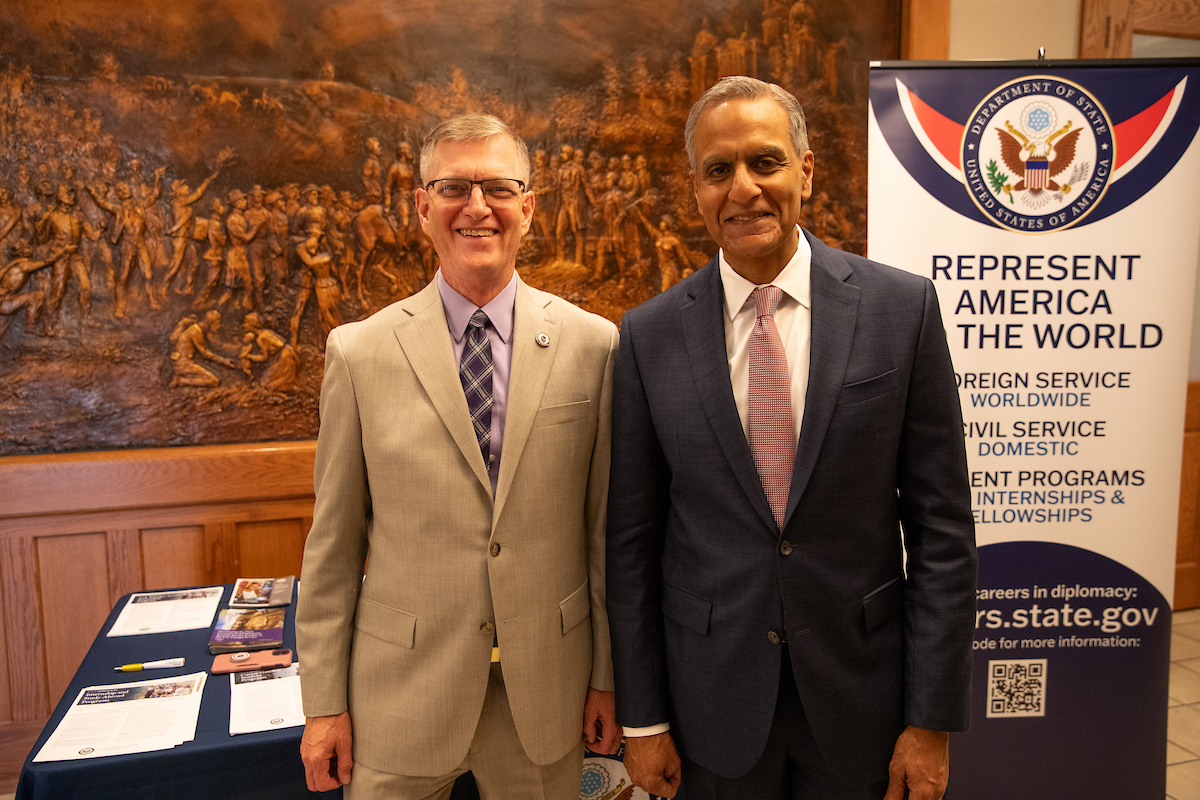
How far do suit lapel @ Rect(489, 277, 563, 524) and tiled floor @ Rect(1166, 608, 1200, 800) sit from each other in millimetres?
2502

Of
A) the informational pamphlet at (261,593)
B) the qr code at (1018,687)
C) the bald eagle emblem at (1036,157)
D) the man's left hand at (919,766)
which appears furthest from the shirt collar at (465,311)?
the qr code at (1018,687)

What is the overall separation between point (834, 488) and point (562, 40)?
130 inches

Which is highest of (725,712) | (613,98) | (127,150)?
(613,98)

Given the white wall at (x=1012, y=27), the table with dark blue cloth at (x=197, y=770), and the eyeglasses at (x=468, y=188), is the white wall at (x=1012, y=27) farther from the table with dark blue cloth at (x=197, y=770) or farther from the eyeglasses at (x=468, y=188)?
the table with dark blue cloth at (x=197, y=770)

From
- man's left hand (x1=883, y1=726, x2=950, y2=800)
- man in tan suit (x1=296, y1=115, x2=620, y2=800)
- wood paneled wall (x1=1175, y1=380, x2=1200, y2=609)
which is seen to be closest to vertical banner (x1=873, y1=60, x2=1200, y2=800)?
man's left hand (x1=883, y1=726, x2=950, y2=800)

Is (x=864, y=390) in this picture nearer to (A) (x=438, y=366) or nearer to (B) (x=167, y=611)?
(A) (x=438, y=366)

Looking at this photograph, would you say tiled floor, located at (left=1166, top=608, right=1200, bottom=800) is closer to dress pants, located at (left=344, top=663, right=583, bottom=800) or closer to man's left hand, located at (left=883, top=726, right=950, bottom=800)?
man's left hand, located at (left=883, top=726, right=950, bottom=800)

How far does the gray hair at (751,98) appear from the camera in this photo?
4.50 ft

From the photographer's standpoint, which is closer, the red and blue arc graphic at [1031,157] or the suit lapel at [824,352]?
the suit lapel at [824,352]

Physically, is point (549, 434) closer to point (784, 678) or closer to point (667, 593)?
point (667, 593)

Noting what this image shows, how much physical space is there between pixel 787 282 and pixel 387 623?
1025mm

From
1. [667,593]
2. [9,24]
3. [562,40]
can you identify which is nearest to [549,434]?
[667,593]

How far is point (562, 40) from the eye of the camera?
12.8 ft

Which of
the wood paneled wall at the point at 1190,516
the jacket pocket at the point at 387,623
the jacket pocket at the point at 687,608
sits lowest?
the wood paneled wall at the point at 1190,516
